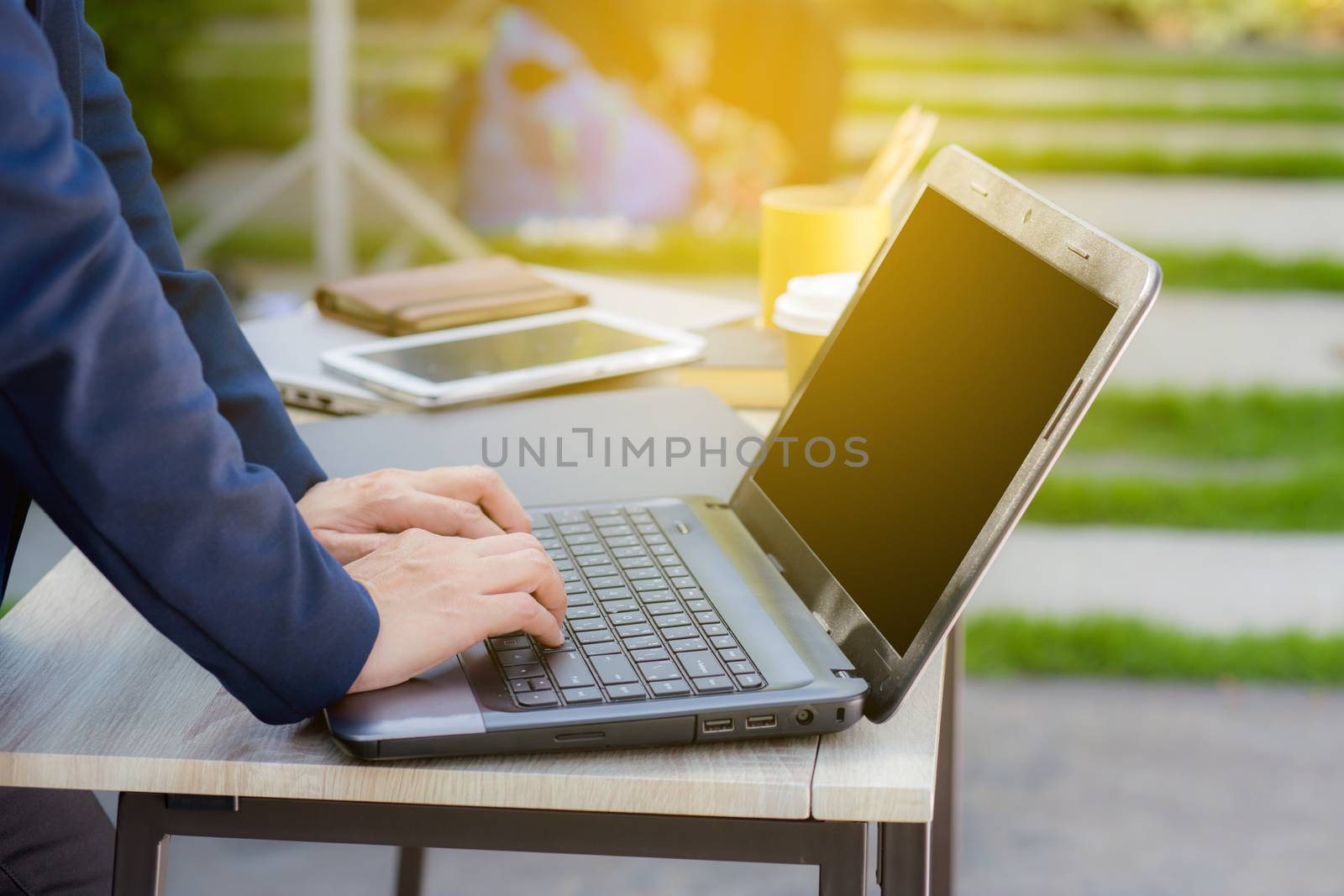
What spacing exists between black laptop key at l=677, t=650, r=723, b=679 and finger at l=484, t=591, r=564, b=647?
0.07 m

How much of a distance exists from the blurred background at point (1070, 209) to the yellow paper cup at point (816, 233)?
36.1 inches

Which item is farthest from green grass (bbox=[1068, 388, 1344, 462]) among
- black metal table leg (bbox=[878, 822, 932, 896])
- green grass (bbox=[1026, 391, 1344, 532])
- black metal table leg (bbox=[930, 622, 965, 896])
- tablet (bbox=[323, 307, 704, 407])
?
black metal table leg (bbox=[878, 822, 932, 896])

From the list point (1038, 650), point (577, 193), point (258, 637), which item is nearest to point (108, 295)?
point (258, 637)

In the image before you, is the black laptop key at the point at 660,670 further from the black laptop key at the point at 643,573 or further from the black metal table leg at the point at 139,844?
the black metal table leg at the point at 139,844

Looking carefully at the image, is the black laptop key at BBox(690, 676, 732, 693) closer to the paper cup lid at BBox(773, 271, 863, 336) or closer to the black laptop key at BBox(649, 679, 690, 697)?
the black laptop key at BBox(649, 679, 690, 697)

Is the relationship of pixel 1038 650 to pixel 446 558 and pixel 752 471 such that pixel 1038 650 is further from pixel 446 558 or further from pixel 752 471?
pixel 446 558

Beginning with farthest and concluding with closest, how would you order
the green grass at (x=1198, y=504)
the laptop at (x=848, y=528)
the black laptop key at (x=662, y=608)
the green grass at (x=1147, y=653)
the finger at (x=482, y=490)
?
1. the green grass at (x=1198, y=504)
2. the green grass at (x=1147, y=653)
3. the finger at (x=482, y=490)
4. the black laptop key at (x=662, y=608)
5. the laptop at (x=848, y=528)

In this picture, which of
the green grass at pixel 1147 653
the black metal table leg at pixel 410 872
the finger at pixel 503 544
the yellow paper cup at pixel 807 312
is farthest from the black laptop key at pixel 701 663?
the green grass at pixel 1147 653

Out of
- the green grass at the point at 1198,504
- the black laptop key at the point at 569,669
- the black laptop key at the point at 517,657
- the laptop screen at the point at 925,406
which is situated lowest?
the green grass at the point at 1198,504

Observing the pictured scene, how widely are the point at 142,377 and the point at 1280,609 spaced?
92.7 inches

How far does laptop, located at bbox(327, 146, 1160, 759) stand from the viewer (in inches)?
28.7

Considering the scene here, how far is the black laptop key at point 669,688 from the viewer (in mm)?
738

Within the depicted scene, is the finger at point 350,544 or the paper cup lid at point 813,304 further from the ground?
the paper cup lid at point 813,304

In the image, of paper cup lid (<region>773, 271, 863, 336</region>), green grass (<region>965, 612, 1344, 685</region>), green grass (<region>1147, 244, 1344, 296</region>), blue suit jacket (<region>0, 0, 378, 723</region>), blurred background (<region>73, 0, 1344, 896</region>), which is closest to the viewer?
blue suit jacket (<region>0, 0, 378, 723</region>)
